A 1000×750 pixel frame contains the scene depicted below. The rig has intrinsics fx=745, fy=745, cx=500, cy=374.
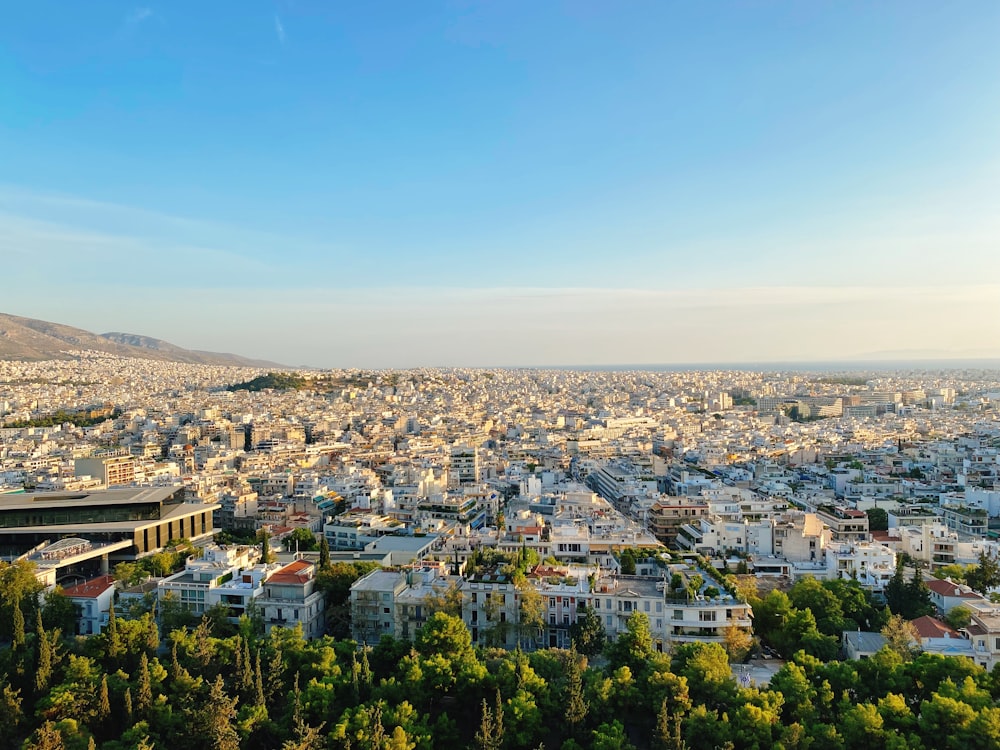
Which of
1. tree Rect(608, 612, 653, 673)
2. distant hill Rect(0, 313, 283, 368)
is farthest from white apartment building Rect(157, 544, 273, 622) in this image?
distant hill Rect(0, 313, 283, 368)

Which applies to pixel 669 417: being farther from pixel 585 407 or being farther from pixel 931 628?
pixel 931 628

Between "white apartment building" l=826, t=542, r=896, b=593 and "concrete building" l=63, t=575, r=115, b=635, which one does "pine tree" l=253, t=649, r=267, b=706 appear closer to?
"concrete building" l=63, t=575, r=115, b=635

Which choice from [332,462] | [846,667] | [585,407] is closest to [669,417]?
[585,407]

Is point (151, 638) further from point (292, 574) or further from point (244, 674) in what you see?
point (292, 574)

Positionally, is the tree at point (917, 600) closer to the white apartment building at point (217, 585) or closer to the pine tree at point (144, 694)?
the white apartment building at point (217, 585)

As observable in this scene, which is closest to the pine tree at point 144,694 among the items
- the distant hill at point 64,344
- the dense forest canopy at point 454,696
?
the dense forest canopy at point 454,696

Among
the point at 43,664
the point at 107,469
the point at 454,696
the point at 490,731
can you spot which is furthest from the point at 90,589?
the point at 107,469
